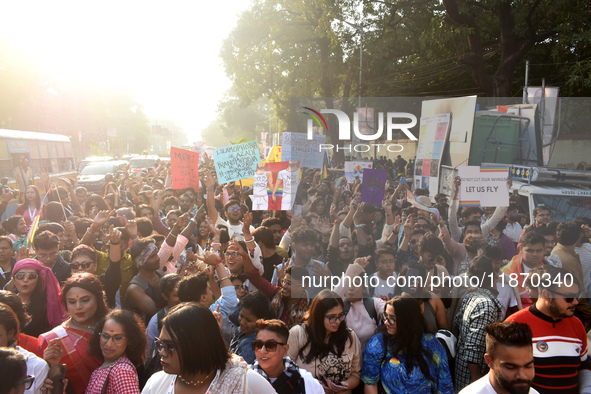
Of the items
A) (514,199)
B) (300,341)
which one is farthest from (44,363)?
(514,199)

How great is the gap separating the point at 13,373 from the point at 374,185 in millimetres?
2775

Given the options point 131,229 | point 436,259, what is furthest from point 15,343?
point 436,259

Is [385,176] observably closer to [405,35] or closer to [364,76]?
[405,35]

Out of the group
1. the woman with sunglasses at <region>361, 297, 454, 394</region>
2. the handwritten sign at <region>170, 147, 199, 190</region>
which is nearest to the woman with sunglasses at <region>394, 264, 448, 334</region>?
the woman with sunglasses at <region>361, 297, 454, 394</region>

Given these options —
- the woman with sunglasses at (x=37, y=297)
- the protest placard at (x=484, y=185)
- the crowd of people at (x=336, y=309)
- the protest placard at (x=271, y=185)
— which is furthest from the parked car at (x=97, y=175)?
the protest placard at (x=484, y=185)

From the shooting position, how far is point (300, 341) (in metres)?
3.20

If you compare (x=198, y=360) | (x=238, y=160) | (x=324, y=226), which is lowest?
(x=198, y=360)

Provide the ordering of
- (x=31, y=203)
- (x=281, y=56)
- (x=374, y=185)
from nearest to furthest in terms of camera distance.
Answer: (x=374, y=185) < (x=31, y=203) < (x=281, y=56)

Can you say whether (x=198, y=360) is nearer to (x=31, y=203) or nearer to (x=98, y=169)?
(x=31, y=203)

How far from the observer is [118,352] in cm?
280

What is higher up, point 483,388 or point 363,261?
point 363,261

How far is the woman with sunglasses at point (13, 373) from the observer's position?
228cm

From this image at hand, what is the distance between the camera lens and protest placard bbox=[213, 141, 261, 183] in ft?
23.1

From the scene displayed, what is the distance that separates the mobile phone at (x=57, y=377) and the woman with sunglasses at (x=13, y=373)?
0.26 metres
